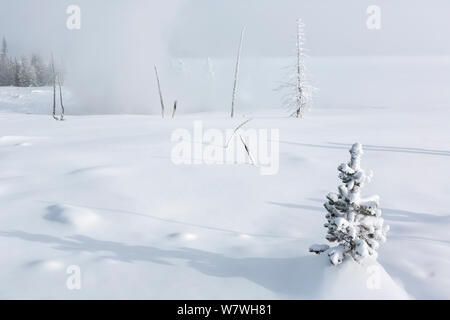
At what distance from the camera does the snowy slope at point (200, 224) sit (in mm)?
5234

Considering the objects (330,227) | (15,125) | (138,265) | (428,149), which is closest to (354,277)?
(330,227)

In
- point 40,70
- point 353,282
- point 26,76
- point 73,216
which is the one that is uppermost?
point 40,70

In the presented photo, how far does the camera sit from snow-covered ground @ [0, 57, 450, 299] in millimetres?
5223

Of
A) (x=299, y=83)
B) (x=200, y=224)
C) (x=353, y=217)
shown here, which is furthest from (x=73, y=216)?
(x=299, y=83)

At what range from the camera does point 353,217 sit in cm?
520

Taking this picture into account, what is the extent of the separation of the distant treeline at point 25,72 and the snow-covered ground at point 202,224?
9093 centimetres

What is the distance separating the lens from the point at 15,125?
883 inches

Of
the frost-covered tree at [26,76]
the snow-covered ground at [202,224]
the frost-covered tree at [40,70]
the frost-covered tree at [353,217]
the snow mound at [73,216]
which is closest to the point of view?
the frost-covered tree at [353,217]

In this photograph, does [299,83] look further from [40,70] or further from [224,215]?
[40,70]

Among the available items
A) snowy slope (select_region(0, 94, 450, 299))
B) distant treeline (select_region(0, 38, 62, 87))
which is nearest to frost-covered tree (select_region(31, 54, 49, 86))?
distant treeline (select_region(0, 38, 62, 87))

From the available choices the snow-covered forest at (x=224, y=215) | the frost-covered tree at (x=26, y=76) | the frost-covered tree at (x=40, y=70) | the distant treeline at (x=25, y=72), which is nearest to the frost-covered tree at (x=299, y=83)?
the snow-covered forest at (x=224, y=215)

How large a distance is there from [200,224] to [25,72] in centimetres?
10559

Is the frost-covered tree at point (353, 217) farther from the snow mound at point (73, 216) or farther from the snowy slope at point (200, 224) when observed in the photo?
the snow mound at point (73, 216)

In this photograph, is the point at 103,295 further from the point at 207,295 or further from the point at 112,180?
the point at 112,180
